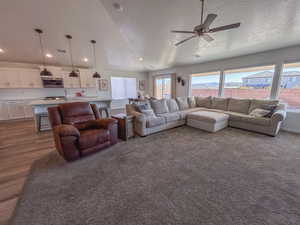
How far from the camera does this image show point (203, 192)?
160cm

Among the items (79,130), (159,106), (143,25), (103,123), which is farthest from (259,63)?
(79,130)

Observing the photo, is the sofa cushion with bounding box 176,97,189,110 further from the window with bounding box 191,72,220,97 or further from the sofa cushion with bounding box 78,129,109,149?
the sofa cushion with bounding box 78,129,109,149

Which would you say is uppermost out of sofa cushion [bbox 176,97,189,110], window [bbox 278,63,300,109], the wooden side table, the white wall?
the white wall

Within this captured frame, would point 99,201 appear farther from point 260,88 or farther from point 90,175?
point 260,88

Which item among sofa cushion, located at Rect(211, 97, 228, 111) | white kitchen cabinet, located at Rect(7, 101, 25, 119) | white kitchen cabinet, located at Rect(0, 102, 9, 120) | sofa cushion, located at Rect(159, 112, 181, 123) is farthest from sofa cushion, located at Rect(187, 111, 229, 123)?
white kitchen cabinet, located at Rect(0, 102, 9, 120)

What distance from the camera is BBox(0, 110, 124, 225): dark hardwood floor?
4.97ft

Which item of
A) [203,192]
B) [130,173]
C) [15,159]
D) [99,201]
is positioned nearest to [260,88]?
[203,192]

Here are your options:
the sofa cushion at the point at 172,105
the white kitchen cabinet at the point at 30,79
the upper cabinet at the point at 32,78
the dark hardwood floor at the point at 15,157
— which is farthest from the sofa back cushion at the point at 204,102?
the white kitchen cabinet at the point at 30,79

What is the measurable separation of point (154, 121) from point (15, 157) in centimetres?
304

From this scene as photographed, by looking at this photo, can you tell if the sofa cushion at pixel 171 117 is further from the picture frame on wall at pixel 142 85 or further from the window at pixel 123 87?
the picture frame on wall at pixel 142 85

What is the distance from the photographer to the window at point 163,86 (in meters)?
8.09

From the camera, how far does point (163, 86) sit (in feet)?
28.0

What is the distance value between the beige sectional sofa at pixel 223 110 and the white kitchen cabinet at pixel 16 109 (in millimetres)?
4865

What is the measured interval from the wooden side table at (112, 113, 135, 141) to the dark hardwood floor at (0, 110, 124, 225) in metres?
1.55
